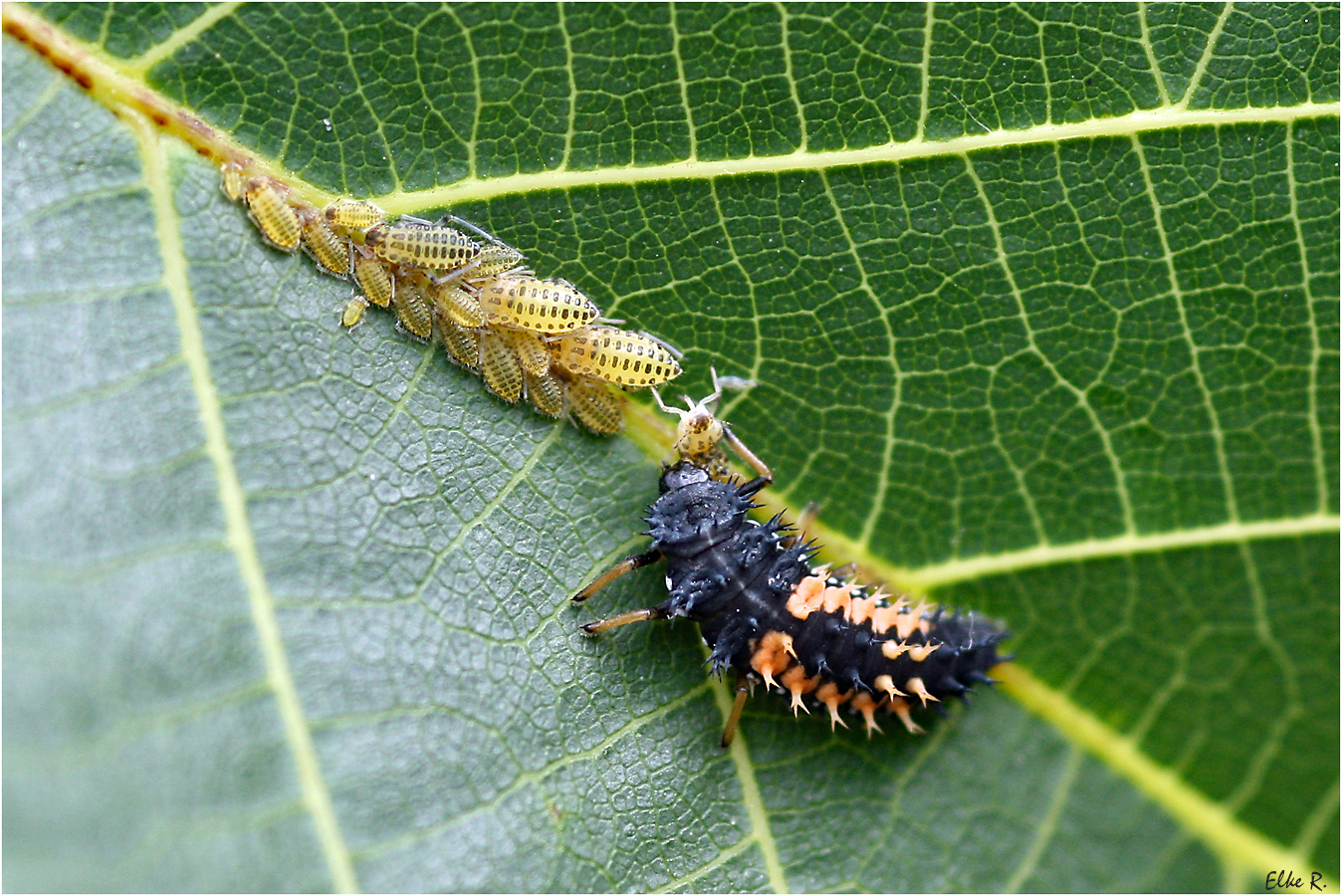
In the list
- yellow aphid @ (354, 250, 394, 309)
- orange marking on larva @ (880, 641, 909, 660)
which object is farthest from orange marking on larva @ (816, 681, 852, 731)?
yellow aphid @ (354, 250, 394, 309)

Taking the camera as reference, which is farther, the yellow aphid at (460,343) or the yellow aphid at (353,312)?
the yellow aphid at (460,343)

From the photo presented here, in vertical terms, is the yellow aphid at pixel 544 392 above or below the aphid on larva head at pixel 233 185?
below

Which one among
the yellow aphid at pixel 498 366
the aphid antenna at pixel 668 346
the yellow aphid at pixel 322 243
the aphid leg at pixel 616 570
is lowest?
the aphid leg at pixel 616 570

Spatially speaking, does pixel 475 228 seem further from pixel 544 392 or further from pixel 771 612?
pixel 771 612

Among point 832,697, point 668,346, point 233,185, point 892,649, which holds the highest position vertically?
point 233,185

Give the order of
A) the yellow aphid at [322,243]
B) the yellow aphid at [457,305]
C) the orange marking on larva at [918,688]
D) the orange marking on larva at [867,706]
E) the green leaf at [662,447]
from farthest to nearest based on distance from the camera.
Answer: the orange marking on larva at [867,706] < the orange marking on larva at [918,688] < the yellow aphid at [457,305] < the yellow aphid at [322,243] < the green leaf at [662,447]

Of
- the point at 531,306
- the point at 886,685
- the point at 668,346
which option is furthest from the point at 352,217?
the point at 886,685

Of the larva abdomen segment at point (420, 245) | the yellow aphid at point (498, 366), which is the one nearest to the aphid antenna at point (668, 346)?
the yellow aphid at point (498, 366)

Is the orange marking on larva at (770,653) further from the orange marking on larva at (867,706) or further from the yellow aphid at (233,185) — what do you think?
the yellow aphid at (233,185)
